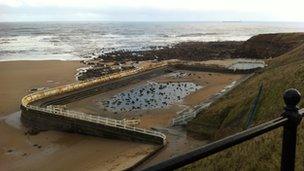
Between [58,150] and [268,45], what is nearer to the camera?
[58,150]

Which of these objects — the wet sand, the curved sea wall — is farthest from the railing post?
the curved sea wall

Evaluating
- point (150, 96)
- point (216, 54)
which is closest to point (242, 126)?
point (150, 96)

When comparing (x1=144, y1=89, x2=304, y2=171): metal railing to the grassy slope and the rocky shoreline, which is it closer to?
the grassy slope

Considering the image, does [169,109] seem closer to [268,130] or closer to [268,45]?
[268,130]

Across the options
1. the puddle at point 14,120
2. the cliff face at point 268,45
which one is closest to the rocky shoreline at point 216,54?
the cliff face at point 268,45

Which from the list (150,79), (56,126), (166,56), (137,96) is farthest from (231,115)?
(166,56)

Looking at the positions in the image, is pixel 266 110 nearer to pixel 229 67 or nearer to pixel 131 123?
pixel 131 123

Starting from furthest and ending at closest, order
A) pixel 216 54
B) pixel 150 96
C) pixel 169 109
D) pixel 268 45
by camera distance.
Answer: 1. pixel 216 54
2. pixel 268 45
3. pixel 150 96
4. pixel 169 109
